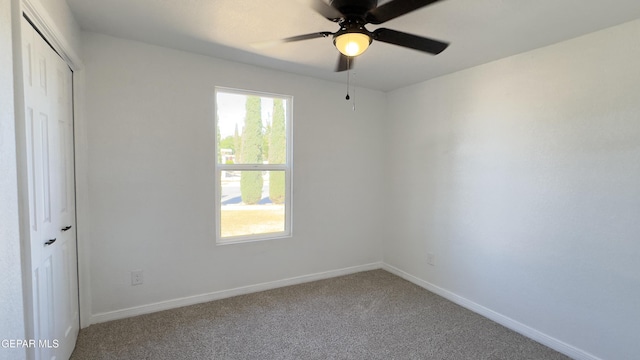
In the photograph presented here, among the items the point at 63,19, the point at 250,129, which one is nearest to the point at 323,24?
the point at 250,129

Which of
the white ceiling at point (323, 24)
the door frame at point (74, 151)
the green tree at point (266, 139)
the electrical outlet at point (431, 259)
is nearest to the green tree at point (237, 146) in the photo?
the green tree at point (266, 139)

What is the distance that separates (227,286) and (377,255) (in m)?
2.00

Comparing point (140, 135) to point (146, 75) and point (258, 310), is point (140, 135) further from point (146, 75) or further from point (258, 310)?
point (258, 310)

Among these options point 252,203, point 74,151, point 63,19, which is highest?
point 63,19

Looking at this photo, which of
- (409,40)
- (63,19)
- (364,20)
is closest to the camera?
(364,20)

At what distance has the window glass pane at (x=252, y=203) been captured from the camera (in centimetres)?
308

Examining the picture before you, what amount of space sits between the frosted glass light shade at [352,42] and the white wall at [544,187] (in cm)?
173

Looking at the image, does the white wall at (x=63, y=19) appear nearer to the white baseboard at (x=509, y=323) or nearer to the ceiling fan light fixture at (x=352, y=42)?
the ceiling fan light fixture at (x=352, y=42)

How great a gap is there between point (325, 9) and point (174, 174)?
202cm

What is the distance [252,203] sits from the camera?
10.6ft

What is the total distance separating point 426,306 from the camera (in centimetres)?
295

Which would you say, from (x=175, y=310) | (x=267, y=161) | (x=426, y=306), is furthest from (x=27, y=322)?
(x=426, y=306)

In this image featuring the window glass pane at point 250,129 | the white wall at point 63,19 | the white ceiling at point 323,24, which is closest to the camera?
the white wall at point 63,19

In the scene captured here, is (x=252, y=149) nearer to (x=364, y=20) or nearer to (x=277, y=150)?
(x=277, y=150)
